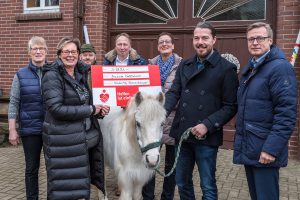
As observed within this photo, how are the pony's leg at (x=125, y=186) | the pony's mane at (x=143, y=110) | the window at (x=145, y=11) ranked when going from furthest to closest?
the window at (x=145, y=11) → the pony's leg at (x=125, y=186) → the pony's mane at (x=143, y=110)

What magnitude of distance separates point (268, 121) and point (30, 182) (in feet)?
8.79

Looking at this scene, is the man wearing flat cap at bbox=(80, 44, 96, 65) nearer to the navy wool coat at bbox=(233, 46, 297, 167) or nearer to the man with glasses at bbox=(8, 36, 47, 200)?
the man with glasses at bbox=(8, 36, 47, 200)

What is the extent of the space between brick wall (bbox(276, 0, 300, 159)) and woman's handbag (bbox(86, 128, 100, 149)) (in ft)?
14.5

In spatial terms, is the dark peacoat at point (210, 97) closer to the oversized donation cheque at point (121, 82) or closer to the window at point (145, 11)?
the oversized donation cheque at point (121, 82)

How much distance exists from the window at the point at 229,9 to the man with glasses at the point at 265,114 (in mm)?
4693

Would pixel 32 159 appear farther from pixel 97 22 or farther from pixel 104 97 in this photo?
pixel 97 22

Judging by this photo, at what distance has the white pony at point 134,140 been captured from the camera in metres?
3.28

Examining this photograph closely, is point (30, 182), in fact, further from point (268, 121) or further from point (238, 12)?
point (238, 12)

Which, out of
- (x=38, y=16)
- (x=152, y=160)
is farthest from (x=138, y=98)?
(x=38, y=16)

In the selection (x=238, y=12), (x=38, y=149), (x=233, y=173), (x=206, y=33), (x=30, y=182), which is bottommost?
(x=233, y=173)

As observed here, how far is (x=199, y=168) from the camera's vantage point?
3.54 metres

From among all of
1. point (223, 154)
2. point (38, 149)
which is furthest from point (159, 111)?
point (223, 154)

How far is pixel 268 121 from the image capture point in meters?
2.81

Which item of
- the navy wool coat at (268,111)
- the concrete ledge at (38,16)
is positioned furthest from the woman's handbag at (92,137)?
the concrete ledge at (38,16)
